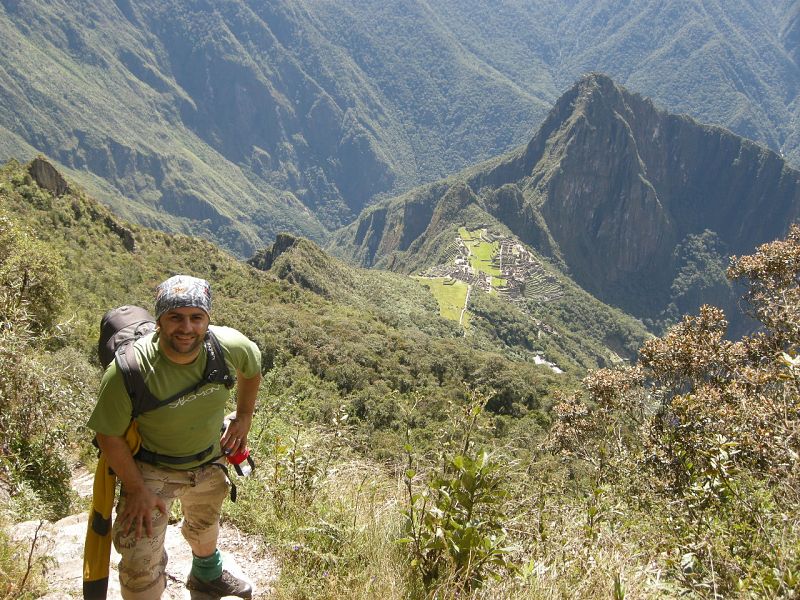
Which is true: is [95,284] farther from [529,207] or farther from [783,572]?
[529,207]

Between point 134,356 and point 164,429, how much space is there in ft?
1.73

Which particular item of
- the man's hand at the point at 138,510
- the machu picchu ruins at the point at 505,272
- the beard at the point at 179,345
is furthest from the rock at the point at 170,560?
the machu picchu ruins at the point at 505,272

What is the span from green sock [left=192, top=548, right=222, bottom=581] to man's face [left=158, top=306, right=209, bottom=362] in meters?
1.54

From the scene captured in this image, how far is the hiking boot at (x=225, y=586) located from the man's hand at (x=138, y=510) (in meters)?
0.80

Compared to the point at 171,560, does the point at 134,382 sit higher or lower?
higher

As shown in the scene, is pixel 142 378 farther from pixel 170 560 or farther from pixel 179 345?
pixel 170 560

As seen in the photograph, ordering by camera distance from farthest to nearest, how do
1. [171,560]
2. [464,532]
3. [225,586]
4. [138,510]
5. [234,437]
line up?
[171,560], [234,437], [225,586], [464,532], [138,510]

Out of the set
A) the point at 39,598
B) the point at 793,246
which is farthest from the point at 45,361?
the point at 793,246

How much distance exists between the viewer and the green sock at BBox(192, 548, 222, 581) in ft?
12.3

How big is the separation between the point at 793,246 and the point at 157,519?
43.3 ft

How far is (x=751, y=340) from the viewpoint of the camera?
35.8 feet

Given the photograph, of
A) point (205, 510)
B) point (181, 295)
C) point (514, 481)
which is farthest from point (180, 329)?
point (514, 481)

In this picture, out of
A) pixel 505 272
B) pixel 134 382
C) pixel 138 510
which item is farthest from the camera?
pixel 505 272

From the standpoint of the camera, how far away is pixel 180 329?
3.20m
